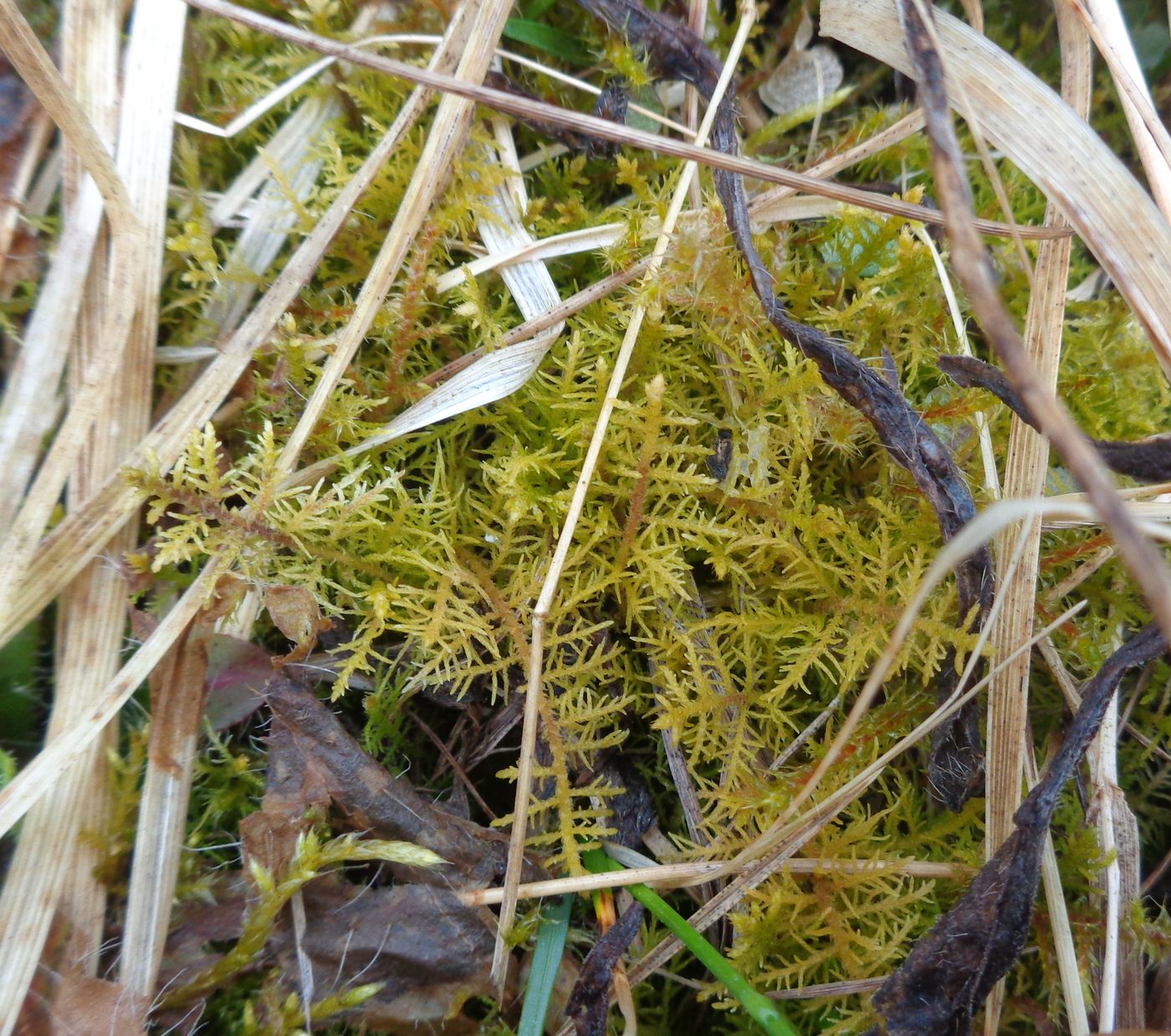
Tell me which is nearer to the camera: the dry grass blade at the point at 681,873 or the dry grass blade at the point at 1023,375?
the dry grass blade at the point at 1023,375

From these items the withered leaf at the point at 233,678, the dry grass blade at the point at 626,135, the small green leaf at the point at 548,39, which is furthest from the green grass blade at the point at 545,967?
the small green leaf at the point at 548,39

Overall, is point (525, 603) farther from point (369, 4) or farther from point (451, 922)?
point (369, 4)

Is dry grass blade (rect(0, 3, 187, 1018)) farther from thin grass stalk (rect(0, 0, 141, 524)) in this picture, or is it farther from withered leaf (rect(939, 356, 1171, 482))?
withered leaf (rect(939, 356, 1171, 482))

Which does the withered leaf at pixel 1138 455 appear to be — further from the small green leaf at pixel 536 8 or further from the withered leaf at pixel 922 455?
the small green leaf at pixel 536 8

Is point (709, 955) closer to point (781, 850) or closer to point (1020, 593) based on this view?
point (781, 850)

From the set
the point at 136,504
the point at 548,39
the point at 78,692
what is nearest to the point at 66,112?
the point at 136,504
